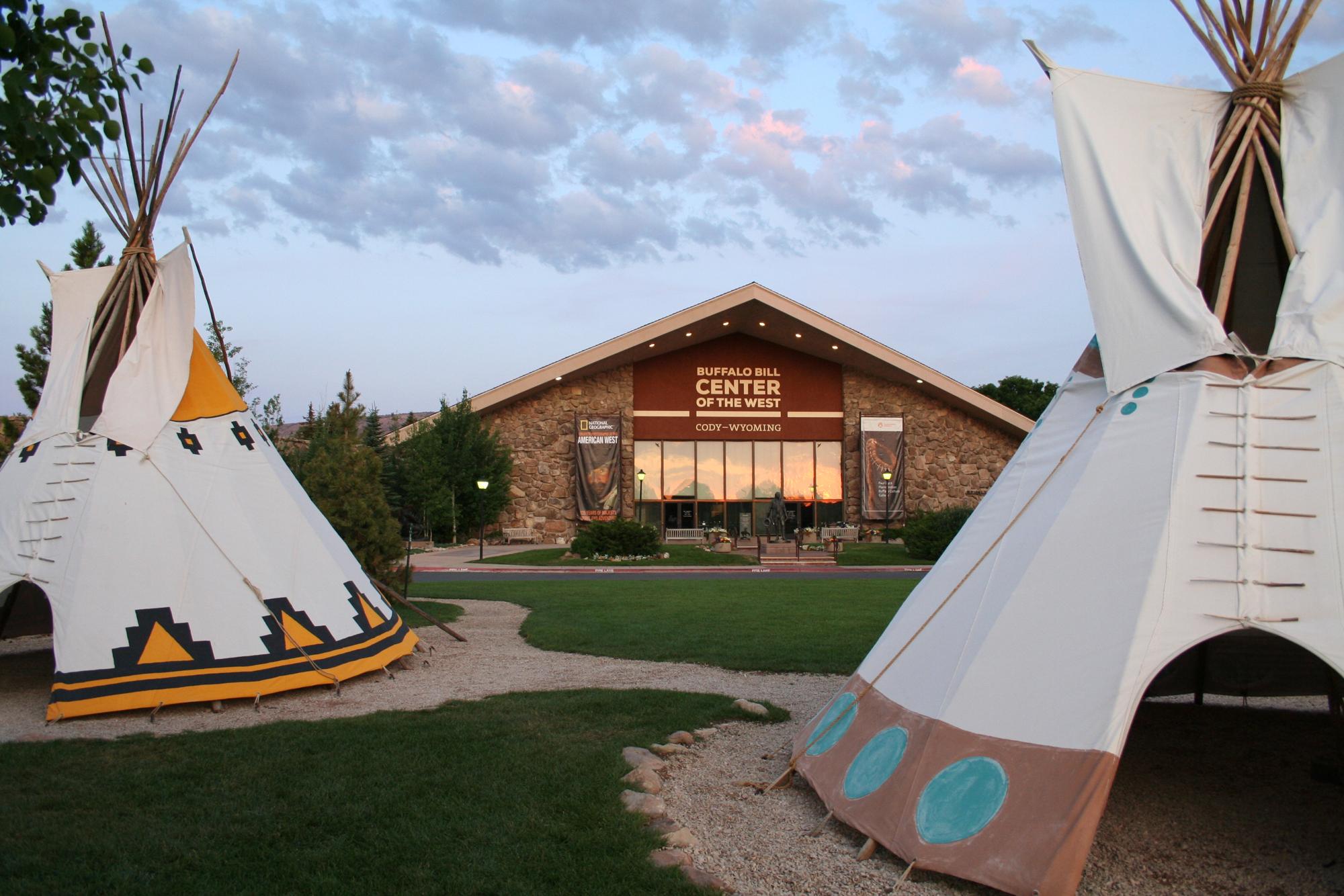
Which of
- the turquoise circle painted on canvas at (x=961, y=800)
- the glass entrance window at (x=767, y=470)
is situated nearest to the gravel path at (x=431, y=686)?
the turquoise circle painted on canvas at (x=961, y=800)

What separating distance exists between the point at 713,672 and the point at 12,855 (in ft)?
22.7

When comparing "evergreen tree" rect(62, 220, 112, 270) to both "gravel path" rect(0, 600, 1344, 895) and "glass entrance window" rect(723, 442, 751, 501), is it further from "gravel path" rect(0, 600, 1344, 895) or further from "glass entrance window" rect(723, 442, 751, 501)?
"glass entrance window" rect(723, 442, 751, 501)

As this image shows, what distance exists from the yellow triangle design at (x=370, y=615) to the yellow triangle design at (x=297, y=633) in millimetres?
928

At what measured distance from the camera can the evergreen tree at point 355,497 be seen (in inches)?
543

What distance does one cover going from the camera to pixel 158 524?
8.61 metres

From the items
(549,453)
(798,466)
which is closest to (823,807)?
(549,453)

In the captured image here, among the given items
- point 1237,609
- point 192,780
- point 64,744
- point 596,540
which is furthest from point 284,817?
point 596,540

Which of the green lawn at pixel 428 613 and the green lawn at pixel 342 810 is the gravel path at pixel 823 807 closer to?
the green lawn at pixel 342 810

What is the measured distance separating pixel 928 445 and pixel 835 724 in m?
32.9

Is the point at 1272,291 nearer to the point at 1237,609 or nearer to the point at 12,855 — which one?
the point at 1237,609

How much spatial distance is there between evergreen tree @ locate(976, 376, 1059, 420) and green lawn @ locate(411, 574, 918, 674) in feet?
145

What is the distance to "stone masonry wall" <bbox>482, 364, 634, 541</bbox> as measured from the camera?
35.8 meters

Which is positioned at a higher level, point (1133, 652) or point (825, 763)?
point (1133, 652)

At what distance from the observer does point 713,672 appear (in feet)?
34.5
